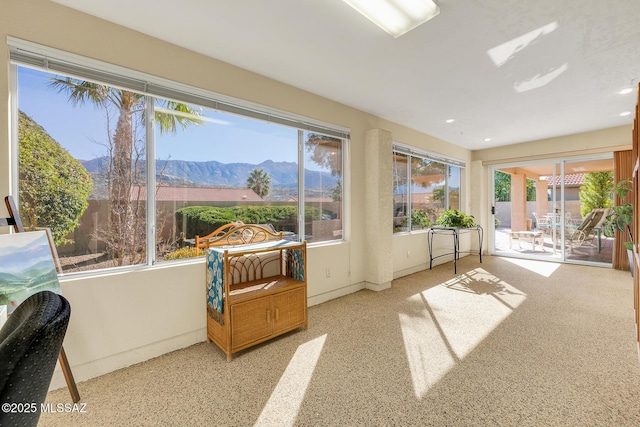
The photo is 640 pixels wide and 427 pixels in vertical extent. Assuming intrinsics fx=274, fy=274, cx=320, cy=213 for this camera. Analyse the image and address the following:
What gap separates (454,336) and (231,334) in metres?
1.92

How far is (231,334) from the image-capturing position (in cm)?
209

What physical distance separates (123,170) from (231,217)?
931 millimetres

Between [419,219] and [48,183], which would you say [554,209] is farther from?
[48,183]

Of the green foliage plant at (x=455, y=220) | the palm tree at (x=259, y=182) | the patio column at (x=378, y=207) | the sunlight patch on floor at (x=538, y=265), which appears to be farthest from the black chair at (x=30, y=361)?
the sunlight patch on floor at (x=538, y=265)

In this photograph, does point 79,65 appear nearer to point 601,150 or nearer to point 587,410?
point 587,410

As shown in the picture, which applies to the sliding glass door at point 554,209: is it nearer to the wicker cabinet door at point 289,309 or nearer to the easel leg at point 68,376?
the wicker cabinet door at point 289,309

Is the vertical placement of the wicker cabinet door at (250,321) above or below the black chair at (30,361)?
below

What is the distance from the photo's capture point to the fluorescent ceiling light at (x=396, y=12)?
1744mm

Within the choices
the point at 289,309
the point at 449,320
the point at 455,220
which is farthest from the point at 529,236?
the point at 289,309

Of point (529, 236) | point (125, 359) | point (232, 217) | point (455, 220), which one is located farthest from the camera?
point (529, 236)

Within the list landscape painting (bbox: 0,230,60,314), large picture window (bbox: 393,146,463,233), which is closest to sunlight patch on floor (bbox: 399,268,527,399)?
large picture window (bbox: 393,146,463,233)

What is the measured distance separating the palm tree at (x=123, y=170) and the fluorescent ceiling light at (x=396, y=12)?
1770 mm

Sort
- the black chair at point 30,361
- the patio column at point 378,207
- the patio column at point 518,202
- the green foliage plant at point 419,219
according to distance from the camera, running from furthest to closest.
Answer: the patio column at point 518,202, the green foliage plant at point 419,219, the patio column at point 378,207, the black chair at point 30,361

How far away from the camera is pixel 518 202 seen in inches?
245
